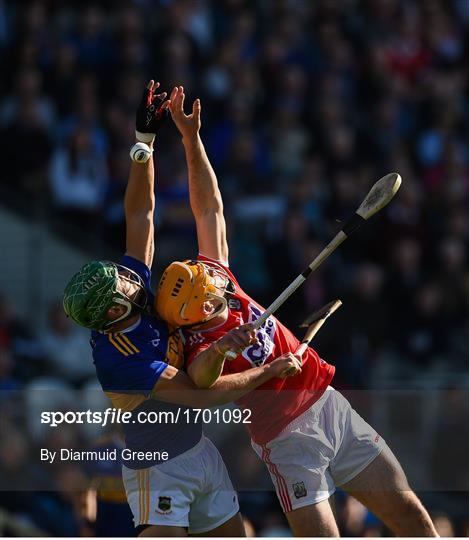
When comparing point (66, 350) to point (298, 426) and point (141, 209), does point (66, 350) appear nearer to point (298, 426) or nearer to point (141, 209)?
point (141, 209)

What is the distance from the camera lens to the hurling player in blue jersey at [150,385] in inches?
278

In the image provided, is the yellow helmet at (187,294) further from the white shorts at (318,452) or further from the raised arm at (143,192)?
the white shorts at (318,452)

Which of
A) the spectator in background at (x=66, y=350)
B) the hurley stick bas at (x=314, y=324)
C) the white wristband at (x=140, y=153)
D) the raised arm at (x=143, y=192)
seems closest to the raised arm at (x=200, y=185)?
the raised arm at (x=143, y=192)

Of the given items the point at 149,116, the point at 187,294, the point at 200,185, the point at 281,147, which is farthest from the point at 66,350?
the point at 187,294

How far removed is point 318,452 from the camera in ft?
24.4

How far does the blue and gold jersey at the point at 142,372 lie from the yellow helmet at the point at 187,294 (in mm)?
129

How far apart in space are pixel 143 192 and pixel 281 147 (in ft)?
20.2

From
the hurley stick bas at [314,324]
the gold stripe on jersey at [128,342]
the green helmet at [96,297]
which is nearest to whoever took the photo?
the green helmet at [96,297]

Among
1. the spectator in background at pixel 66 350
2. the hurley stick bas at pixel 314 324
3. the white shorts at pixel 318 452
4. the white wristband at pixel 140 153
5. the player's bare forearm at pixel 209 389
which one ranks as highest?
the white wristband at pixel 140 153

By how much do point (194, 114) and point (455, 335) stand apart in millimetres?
5593

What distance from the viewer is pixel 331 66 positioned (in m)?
14.5

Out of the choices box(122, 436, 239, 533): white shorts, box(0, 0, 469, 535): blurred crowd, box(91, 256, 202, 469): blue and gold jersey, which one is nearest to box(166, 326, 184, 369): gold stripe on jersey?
box(91, 256, 202, 469): blue and gold jersey

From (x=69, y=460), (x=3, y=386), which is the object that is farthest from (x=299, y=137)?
(x=69, y=460)

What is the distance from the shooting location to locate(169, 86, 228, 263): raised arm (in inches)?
304
